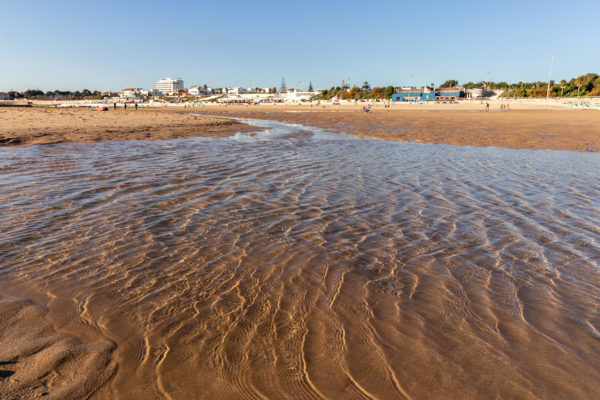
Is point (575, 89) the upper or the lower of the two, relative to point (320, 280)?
upper

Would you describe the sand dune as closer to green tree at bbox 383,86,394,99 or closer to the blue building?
the blue building

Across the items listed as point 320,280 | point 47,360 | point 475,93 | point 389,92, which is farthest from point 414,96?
point 47,360

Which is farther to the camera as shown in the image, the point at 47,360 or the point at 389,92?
the point at 389,92

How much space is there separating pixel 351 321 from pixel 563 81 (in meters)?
124

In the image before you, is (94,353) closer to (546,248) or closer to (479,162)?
(546,248)

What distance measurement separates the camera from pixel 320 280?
4.26 m

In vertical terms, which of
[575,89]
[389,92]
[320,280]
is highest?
[389,92]

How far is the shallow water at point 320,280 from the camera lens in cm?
275

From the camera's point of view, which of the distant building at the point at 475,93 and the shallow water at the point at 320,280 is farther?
the distant building at the point at 475,93

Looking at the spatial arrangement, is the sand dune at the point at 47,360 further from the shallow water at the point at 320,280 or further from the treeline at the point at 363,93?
the treeline at the point at 363,93

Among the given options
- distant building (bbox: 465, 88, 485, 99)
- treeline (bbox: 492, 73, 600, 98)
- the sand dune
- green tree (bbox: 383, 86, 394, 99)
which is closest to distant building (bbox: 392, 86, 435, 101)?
green tree (bbox: 383, 86, 394, 99)

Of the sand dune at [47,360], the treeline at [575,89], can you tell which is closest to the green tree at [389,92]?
the treeline at [575,89]

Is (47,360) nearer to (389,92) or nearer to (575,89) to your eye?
(575,89)

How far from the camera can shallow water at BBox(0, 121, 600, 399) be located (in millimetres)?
2746
